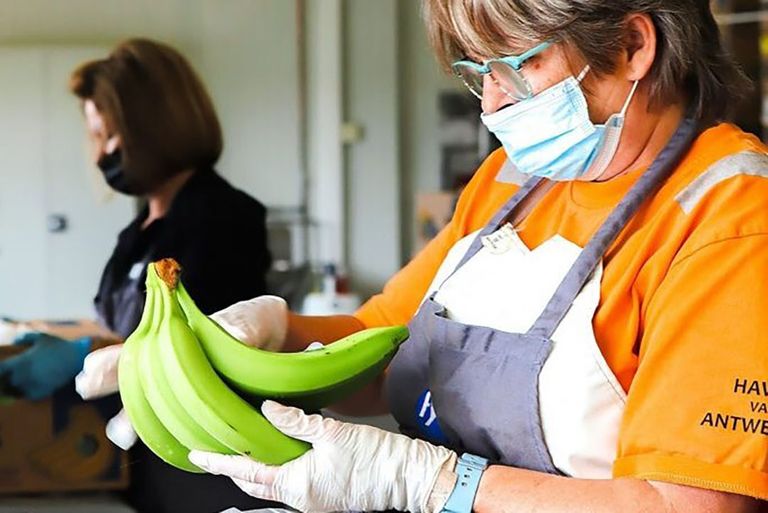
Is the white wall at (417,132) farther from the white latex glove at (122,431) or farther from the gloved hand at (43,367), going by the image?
the white latex glove at (122,431)

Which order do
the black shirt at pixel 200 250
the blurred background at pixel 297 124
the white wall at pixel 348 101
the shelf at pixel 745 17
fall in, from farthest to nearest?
the white wall at pixel 348 101
the blurred background at pixel 297 124
the shelf at pixel 745 17
the black shirt at pixel 200 250

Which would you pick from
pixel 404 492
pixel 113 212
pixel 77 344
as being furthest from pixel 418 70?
pixel 404 492

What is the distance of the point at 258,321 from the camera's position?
41.1 inches

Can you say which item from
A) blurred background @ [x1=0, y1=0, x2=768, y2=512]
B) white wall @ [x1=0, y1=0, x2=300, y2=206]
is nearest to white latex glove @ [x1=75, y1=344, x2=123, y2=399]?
blurred background @ [x1=0, y1=0, x2=768, y2=512]

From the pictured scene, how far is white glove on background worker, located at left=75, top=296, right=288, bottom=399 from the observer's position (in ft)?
3.25

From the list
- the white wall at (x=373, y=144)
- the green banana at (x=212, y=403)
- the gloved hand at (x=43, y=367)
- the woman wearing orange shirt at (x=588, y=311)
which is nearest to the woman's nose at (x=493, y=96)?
the woman wearing orange shirt at (x=588, y=311)

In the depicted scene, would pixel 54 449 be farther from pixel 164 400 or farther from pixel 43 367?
pixel 164 400

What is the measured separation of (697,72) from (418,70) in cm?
323

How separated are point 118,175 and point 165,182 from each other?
11 cm

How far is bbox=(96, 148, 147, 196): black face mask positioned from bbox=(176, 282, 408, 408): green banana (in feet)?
3.57

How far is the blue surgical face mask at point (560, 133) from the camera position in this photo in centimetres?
95

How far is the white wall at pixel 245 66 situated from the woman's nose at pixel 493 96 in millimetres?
2731

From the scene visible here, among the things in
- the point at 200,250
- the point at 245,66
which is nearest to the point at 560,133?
the point at 200,250

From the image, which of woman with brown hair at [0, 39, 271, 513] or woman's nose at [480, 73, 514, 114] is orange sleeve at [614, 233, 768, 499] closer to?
woman's nose at [480, 73, 514, 114]
